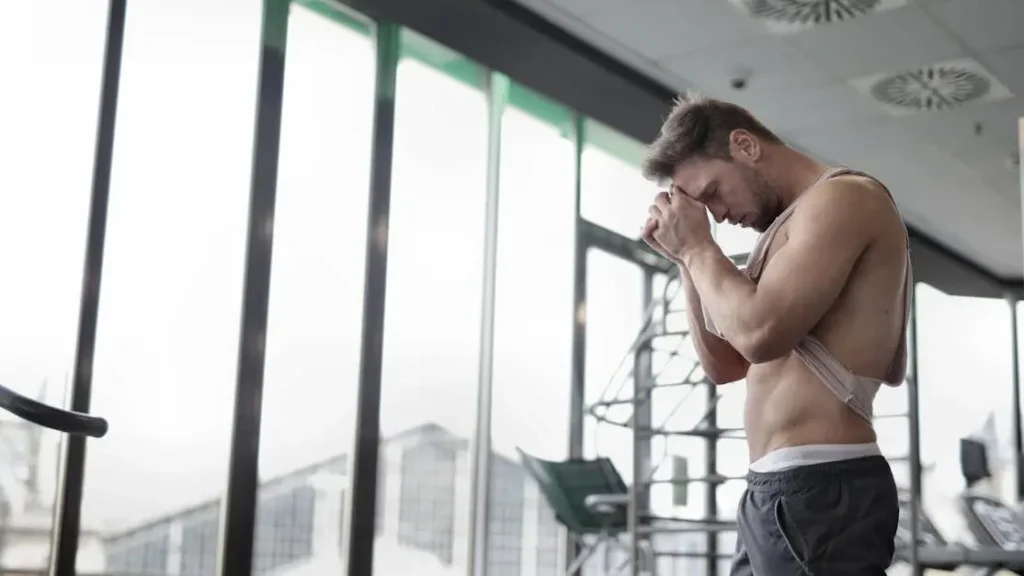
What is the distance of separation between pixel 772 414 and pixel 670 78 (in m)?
3.93

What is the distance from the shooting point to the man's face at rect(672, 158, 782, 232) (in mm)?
1534

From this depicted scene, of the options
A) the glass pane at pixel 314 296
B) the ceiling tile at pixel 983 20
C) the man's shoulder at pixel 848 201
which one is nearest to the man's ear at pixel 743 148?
the man's shoulder at pixel 848 201

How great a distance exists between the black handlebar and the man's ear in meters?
0.90

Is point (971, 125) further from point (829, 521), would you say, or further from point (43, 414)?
point (43, 414)

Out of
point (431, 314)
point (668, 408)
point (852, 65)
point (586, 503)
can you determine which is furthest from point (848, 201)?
point (668, 408)

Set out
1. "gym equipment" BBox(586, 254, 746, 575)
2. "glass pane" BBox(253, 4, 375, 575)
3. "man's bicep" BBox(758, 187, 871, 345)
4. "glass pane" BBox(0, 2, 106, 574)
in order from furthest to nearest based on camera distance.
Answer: "gym equipment" BBox(586, 254, 746, 575) → "glass pane" BBox(253, 4, 375, 575) → "glass pane" BBox(0, 2, 106, 574) → "man's bicep" BBox(758, 187, 871, 345)

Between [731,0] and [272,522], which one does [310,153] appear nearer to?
[272,522]

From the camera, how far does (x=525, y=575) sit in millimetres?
4863

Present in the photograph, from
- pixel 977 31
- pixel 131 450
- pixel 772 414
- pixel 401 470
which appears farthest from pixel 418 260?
pixel 772 414

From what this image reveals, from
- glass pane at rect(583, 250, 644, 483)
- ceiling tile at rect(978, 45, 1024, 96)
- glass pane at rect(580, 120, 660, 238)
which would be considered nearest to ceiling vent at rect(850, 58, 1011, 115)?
ceiling tile at rect(978, 45, 1024, 96)

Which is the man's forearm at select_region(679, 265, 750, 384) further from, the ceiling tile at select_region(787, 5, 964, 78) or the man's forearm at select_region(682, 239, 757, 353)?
the ceiling tile at select_region(787, 5, 964, 78)

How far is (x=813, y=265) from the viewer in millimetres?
1339

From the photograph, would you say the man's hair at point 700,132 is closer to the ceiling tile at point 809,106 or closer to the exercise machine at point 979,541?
the exercise machine at point 979,541

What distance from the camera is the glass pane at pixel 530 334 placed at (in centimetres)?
480
